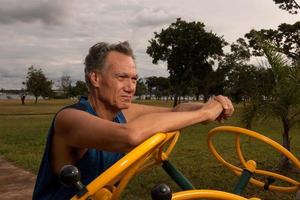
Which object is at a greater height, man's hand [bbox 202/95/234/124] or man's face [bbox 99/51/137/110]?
man's face [bbox 99/51/137/110]

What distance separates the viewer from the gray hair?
7.20 feet

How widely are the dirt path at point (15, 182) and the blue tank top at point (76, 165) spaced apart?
196 inches

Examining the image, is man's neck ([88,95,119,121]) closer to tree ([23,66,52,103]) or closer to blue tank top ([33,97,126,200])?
blue tank top ([33,97,126,200])

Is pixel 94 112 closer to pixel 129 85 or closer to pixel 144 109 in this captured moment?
pixel 129 85

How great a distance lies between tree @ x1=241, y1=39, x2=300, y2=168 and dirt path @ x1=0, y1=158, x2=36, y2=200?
4337mm

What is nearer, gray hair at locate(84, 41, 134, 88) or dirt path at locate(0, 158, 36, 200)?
gray hair at locate(84, 41, 134, 88)

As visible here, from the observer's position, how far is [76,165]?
7.09 feet

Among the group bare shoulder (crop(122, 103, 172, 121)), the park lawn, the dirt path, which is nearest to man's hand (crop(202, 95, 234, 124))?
bare shoulder (crop(122, 103, 172, 121))

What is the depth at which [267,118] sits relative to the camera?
8.87 m

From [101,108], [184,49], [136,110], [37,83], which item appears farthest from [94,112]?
[37,83]

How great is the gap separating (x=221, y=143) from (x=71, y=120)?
13491 mm

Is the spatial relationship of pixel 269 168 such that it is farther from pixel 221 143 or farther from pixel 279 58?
pixel 221 143

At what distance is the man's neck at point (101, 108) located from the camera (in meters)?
2.27

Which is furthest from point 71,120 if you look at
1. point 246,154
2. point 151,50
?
point 151,50
